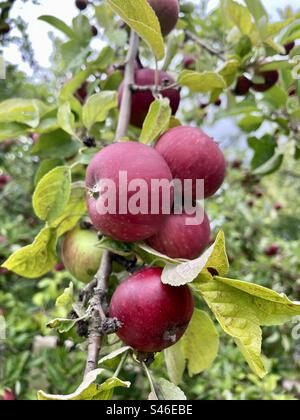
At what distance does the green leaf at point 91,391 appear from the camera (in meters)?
0.44

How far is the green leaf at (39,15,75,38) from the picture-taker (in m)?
1.02

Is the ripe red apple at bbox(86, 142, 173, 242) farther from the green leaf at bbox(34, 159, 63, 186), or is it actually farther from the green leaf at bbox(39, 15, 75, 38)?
the green leaf at bbox(39, 15, 75, 38)

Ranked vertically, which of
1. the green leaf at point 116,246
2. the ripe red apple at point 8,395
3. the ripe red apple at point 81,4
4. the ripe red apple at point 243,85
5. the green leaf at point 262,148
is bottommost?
the ripe red apple at point 8,395

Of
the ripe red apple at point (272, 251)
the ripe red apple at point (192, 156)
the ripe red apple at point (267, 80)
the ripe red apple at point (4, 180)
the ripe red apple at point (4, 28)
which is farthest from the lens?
the ripe red apple at point (4, 180)

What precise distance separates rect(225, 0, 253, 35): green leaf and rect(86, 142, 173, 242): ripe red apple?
430mm

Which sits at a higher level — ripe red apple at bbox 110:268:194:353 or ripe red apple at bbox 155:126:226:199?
ripe red apple at bbox 155:126:226:199

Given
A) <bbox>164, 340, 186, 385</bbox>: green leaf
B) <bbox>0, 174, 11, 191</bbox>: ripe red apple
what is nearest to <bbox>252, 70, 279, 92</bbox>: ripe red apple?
<bbox>164, 340, 186, 385</bbox>: green leaf

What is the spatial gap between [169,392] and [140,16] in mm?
472

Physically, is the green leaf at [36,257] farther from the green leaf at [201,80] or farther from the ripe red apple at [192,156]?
the green leaf at [201,80]

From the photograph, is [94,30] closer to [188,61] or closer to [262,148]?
[188,61]

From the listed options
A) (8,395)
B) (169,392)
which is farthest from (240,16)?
(8,395)

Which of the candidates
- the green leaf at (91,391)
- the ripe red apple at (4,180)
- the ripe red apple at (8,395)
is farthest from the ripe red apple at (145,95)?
the ripe red apple at (4,180)

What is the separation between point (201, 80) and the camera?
78 cm

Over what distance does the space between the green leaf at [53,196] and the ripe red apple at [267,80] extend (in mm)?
498
